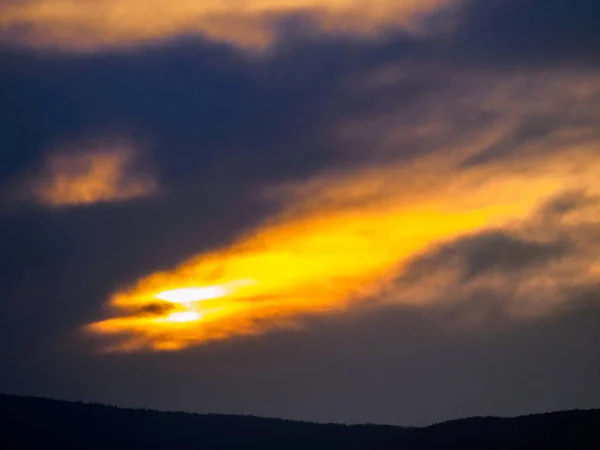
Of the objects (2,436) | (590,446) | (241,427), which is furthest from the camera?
(241,427)

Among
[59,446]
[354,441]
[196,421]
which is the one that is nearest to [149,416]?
[196,421]

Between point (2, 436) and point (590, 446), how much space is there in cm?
7161

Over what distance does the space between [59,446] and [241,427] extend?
2364cm

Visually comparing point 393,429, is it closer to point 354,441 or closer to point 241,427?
point 354,441

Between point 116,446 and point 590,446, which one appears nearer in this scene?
point 590,446

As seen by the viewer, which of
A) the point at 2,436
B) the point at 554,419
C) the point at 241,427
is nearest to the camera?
the point at 554,419

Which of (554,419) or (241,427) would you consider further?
(241,427)

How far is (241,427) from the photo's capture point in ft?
509

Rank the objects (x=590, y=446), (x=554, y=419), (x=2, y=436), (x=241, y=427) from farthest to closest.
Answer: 1. (x=241, y=427)
2. (x=2, y=436)
3. (x=554, y=419)
4. (x=590, y=446)

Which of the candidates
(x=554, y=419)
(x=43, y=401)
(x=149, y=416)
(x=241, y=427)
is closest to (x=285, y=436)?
(x=241, y=427)

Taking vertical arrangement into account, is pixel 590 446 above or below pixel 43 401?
below

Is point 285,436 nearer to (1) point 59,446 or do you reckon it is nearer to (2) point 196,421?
(2) point 196,421

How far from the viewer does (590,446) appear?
108750 millimetres

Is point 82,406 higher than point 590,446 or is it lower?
higher
